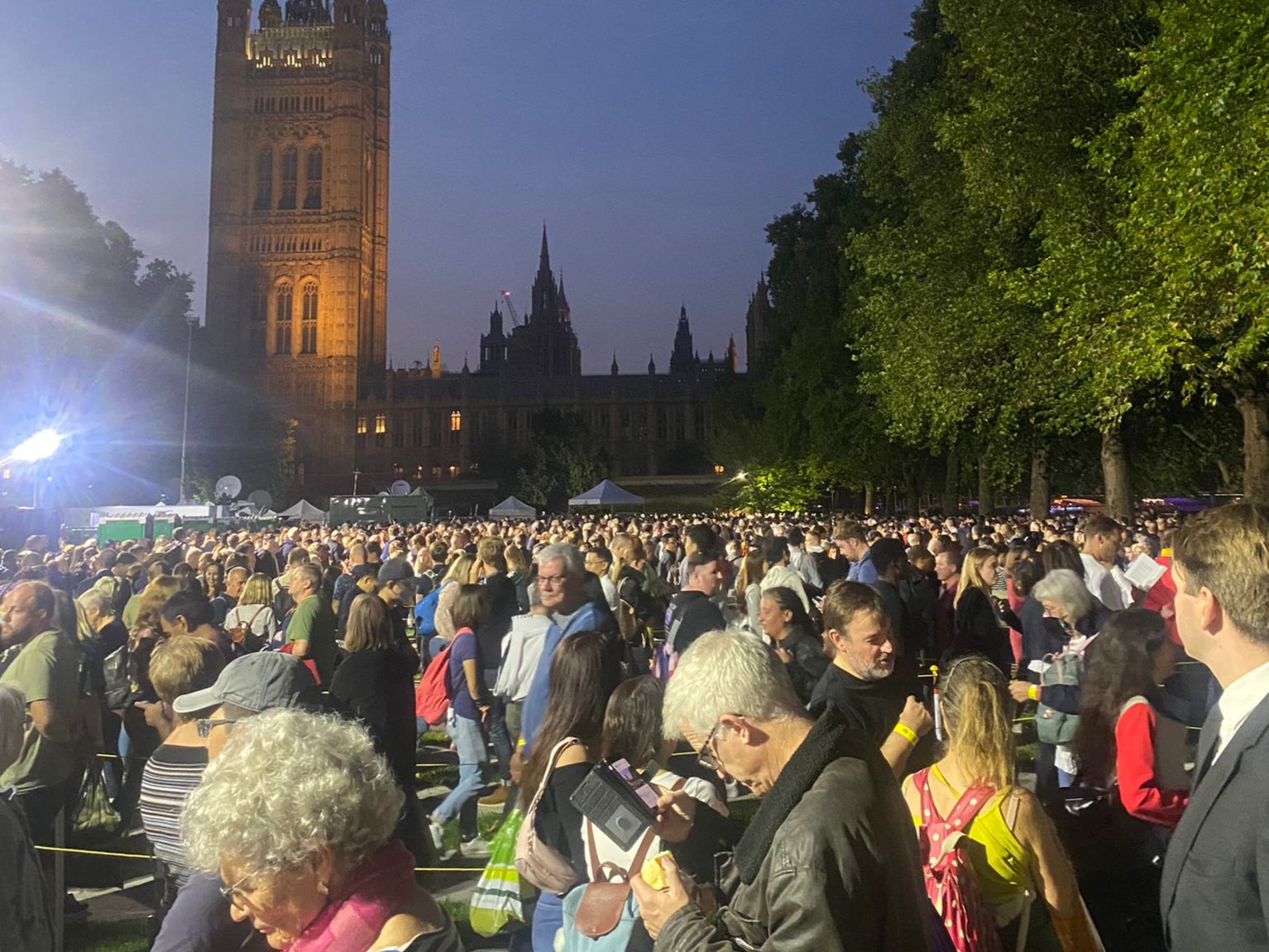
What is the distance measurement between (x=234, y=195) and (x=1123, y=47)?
77.5 metres

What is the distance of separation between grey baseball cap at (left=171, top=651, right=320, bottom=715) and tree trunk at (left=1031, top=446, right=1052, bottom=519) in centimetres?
2114

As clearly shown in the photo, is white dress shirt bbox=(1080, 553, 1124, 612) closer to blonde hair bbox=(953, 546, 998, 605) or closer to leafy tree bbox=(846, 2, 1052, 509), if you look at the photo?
blonde hair bbox=(953, 546, 998, 605)

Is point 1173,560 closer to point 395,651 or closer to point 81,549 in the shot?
point 395,651

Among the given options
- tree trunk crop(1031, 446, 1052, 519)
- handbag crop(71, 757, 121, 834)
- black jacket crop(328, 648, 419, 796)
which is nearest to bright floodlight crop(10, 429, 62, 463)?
handbag crop(71, 757, 121, 834)

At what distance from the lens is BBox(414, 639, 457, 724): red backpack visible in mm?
6180

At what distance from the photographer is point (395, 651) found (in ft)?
16.4

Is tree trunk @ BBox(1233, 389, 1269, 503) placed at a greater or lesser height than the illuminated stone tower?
lesser

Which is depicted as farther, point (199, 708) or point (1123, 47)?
point (1123, 47)

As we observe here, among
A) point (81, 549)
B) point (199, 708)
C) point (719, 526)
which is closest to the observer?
point (199, 708)

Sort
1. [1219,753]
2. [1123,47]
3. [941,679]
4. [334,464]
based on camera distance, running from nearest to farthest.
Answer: [1219,753] < [941,679] < [1123,47] < [334,464]

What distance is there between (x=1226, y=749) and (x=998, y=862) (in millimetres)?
787

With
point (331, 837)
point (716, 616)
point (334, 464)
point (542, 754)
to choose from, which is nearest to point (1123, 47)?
point (716, 616)

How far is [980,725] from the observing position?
2.73m

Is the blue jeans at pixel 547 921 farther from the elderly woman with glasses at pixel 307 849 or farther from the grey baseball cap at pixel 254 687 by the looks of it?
the grey baseball cap at pixel 254 687
